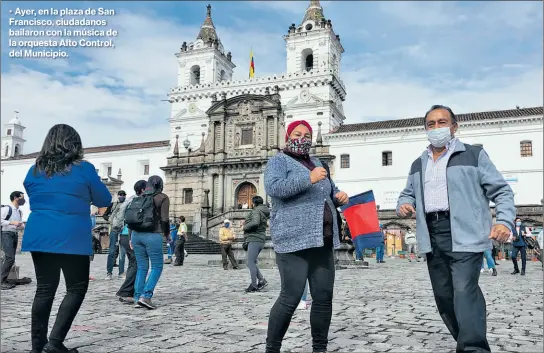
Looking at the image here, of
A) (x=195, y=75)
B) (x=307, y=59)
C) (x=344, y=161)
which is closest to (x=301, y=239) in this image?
(x=344, y=161)

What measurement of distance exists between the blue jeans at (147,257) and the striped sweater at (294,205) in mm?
3108

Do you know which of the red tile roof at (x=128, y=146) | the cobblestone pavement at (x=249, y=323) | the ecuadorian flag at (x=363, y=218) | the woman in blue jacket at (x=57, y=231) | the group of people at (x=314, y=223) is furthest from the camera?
the red tile roof at (x=128, y=146)

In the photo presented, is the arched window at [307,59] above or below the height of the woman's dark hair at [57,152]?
above

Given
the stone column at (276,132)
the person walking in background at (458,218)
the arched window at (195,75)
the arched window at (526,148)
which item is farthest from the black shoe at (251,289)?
the arched window at (195,75)

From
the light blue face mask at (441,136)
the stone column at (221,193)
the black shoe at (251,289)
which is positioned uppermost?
the stone column at (221,193)

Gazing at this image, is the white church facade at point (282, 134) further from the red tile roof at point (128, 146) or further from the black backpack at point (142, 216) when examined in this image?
the black backpack at point (142, 216)

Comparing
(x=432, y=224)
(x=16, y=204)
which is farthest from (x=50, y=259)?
(x=16, y=204)

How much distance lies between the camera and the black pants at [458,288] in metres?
3.52

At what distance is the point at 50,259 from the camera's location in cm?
398

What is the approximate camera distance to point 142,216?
257 inches

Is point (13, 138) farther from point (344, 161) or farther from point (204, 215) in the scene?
point (344, 161)

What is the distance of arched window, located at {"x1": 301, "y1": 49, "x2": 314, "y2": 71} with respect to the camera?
40603 mm

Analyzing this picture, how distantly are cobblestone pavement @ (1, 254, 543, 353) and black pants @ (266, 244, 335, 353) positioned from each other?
67 cm

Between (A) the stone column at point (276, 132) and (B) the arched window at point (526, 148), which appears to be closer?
(B) the arched window at point (526, 148)
